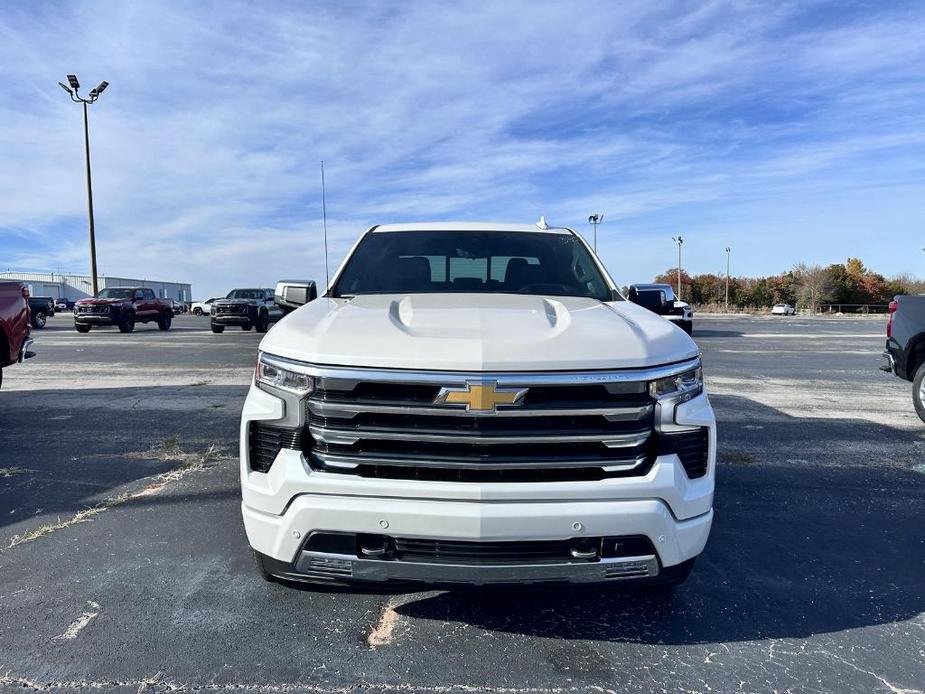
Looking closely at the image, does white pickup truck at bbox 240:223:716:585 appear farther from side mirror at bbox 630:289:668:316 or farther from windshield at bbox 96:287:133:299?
windshield at bbox 96:287:133:299

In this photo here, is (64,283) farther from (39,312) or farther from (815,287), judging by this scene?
(815,287)

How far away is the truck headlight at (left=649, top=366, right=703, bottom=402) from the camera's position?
8.33 ft

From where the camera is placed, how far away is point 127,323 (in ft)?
78.6

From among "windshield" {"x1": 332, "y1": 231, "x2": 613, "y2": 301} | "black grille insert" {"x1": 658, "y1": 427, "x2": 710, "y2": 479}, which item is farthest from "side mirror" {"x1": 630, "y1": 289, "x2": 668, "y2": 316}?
"black grille insert" {"x1": 658, "y1": 427, "x2": 710, "y2": 479}

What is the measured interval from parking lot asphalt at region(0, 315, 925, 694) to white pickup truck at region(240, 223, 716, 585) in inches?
11.5

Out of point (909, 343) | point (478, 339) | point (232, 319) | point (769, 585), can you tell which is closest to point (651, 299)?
point (769, 585)

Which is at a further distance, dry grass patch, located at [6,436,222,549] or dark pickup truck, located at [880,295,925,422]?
dark pickup truck, located at [880,295,925,422]

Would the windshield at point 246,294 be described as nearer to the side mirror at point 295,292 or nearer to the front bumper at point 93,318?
the front bumper at point 93,318

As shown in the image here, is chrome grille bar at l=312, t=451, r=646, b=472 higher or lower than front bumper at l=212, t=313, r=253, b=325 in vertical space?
lower

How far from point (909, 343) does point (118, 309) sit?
24046 millimetres

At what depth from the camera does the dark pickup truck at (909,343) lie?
22.4 ft

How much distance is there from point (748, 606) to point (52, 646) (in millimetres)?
3035

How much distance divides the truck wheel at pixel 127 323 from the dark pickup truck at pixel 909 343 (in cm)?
2385

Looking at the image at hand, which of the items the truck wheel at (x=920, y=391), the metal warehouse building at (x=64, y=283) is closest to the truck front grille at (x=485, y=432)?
the truck wheel at (x=920, y=391)
